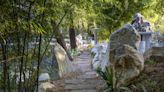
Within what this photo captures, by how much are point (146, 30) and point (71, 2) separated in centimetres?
423

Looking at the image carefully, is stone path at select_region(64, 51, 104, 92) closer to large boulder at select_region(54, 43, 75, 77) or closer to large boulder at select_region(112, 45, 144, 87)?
large boulder at select_region(54, 43, 75, 77)

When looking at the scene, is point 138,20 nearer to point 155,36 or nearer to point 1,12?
point 155,36

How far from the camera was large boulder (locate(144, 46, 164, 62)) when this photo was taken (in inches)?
248

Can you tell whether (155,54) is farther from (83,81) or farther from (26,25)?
(26,25)

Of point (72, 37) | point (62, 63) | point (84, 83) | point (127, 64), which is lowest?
point (84, 83)

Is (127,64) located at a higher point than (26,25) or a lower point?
lower

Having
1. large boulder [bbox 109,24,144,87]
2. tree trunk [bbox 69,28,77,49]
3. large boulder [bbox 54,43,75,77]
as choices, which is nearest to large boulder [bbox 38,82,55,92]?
large boulder [bbox 54,43,75,77]

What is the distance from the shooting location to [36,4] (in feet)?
12.2

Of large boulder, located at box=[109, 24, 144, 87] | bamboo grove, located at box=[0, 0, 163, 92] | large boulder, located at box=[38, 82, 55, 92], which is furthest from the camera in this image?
large boulder, located at box=[38, 82, 55, 92]

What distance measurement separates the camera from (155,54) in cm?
645

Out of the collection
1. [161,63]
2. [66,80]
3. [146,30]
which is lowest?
[66,80]

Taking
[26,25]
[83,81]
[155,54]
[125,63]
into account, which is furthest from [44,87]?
[26,25]

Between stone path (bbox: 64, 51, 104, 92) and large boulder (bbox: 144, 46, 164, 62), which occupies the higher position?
large boulder (bbox: 144, 46, 164, 62)

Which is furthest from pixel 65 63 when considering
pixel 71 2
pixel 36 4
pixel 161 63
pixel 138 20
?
pixel 36 4
